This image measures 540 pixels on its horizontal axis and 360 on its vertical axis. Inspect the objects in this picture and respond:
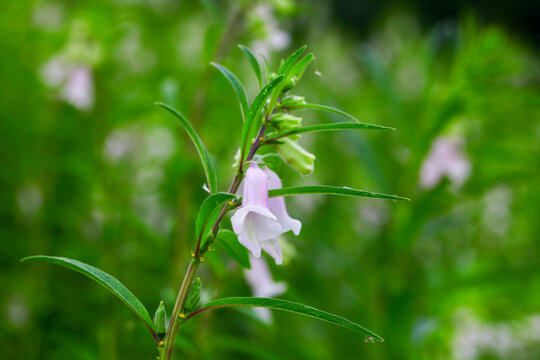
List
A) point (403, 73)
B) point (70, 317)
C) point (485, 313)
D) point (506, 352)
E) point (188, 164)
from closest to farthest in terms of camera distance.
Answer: point (188, 164), point (70, 317), point (485, 313), point (506, 352), point (403, 73)

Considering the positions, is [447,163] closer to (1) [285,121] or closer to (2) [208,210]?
(1) [285,121]

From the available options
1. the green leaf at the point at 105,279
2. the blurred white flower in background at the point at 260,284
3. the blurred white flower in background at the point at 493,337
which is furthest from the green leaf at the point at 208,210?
the blurred white flower in background at the point at 493,337

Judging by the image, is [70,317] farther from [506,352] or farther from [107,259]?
[506,352]

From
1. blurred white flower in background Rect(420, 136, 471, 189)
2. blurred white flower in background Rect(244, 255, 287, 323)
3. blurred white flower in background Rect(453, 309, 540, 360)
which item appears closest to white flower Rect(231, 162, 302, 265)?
blurred white flower in background Rect(244, 255, 287, 323)

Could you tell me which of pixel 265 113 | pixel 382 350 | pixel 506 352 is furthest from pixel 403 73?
pixel 265 113

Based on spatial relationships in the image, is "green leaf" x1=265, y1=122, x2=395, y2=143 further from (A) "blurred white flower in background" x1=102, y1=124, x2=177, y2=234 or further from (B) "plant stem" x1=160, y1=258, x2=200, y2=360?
(A) "blurred white flower in background" x1=102, y1=124, x2=177, y2=234

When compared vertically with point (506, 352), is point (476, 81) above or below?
above

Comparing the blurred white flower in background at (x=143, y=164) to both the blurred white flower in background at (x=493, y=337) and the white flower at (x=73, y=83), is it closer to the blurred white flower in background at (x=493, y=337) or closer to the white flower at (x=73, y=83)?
the white flower at (x=73, y=83)
